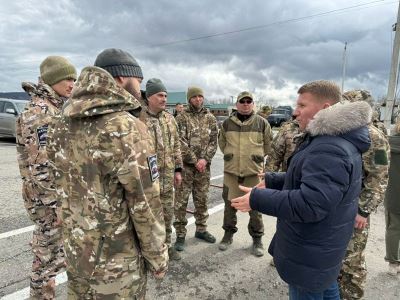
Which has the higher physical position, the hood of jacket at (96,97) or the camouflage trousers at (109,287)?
the hood of jacket at (96,97)

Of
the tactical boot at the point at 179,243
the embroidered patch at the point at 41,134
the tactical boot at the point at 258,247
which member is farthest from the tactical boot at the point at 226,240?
the embroidered patch at the point at 41,134

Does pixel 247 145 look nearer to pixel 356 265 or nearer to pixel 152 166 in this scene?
pixel 356 265

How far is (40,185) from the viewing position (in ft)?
8.34

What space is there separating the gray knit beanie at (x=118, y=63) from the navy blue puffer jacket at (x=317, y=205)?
1031 millimetres

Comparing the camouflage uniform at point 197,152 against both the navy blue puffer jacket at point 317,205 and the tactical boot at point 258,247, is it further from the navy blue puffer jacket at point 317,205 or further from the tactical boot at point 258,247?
the navy blue puffer jacket at point 317,205

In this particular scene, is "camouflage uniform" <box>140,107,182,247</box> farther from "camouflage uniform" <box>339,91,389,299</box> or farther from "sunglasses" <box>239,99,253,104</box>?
"camouflage uniform" <box>339,91,389,299</box>

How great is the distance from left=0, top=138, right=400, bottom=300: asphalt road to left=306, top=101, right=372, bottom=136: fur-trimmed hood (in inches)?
82.1

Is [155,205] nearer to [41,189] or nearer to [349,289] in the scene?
[41,189]

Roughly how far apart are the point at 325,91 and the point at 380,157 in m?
1.14

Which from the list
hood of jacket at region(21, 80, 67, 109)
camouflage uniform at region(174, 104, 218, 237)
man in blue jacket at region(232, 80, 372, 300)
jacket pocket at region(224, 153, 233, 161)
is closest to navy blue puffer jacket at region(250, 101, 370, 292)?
man in blue jacket at region(232, 80, 372, 300)

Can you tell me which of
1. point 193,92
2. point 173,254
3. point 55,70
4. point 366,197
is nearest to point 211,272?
point 173,254

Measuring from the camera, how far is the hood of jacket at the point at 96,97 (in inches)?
59.8

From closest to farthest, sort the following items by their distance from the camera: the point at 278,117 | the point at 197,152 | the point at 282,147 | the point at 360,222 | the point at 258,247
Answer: the point at 360,222 < the point at 282,147 < the point at 258,247 < the point at 197,152 < the point at 278,117

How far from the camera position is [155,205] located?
171cm
